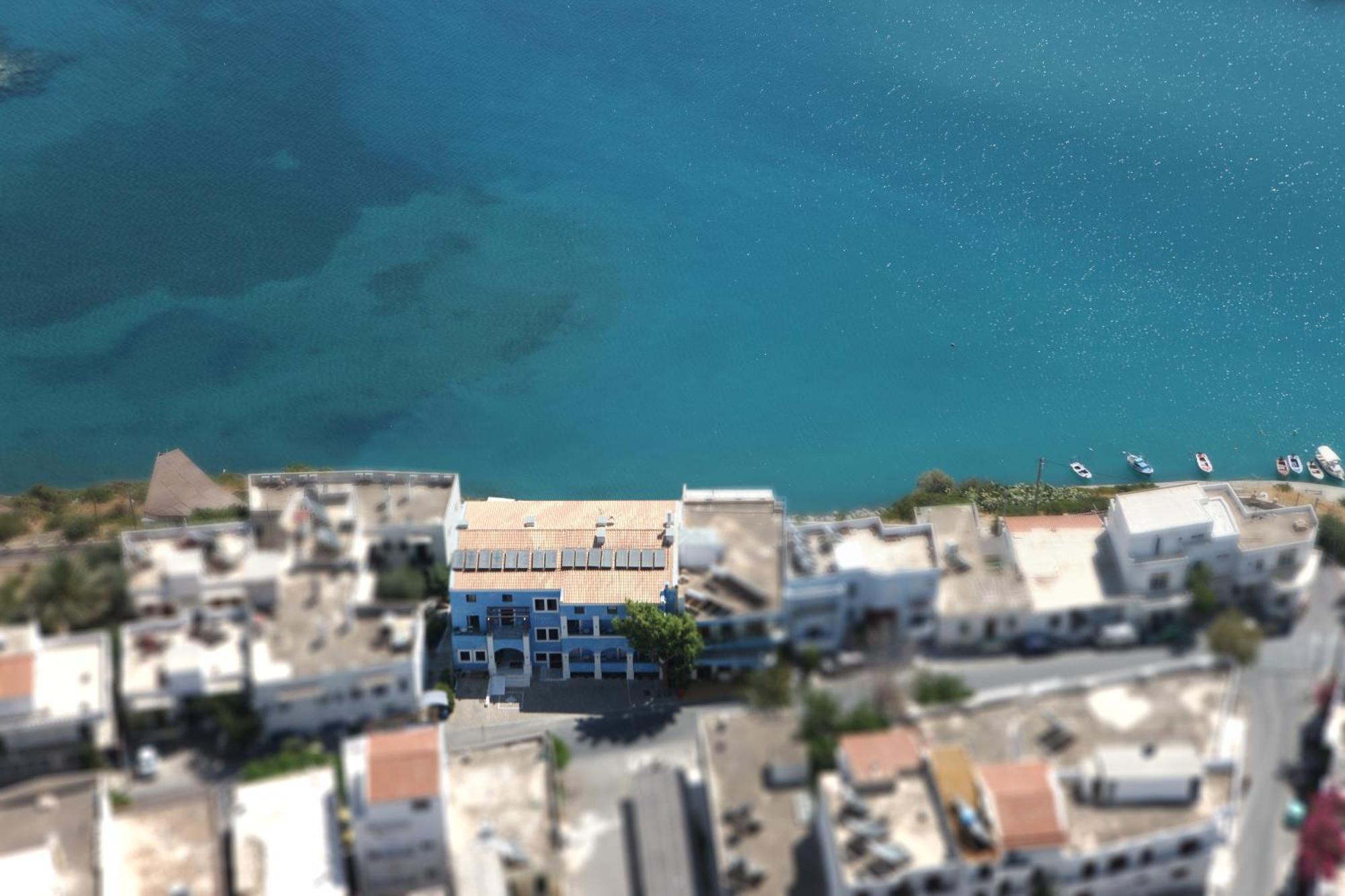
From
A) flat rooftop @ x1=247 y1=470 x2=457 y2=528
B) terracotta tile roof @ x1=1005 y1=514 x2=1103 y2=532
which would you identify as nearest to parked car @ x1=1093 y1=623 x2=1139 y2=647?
terracotta tile roof @ x1=1005 y1=514 x2=1103 y2=532

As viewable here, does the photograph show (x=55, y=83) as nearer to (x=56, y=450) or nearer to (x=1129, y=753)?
(x=56, y=450)

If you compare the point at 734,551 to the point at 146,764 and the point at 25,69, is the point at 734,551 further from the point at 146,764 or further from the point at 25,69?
the point at 25,69

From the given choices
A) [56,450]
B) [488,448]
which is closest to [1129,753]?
[488,448]

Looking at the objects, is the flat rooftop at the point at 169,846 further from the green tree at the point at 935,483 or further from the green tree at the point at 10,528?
the green tree at the point at 935,483

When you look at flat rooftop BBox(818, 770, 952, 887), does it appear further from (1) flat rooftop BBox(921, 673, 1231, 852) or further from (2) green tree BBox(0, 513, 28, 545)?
(2) green tree BBox(0, 513, 28, 545)

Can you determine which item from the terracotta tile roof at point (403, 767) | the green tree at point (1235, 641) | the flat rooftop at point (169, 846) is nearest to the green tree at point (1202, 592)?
the green tree at point (1235, 641)

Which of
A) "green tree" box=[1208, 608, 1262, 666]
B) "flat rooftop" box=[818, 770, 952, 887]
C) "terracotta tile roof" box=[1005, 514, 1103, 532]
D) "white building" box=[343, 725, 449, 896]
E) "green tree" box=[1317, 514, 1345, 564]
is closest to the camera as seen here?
"flat rooftop" box=[818, 770, 952, 887]
